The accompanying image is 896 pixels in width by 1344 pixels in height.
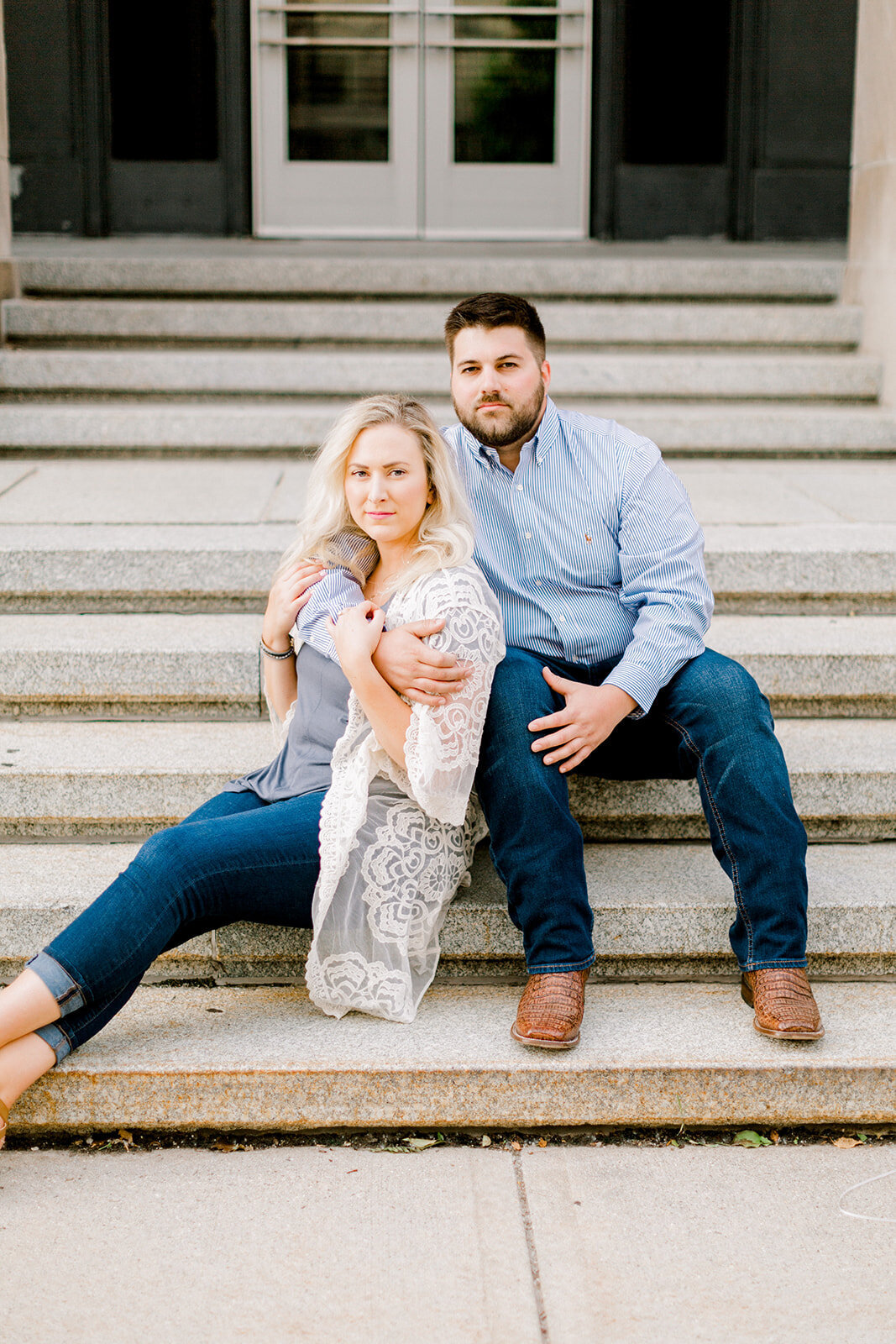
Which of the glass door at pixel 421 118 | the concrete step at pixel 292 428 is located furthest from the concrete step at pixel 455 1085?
the glass door at pixel 421 118

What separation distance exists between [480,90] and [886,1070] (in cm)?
630

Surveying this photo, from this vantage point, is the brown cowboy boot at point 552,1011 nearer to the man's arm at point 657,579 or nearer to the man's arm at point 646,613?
the man's arm at point 646,613

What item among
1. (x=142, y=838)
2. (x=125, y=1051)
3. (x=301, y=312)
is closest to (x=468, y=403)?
(x=142, y=838)

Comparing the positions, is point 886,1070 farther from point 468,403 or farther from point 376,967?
point 468,403

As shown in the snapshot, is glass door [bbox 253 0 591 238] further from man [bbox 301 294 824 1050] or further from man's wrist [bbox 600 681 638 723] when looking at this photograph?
man's wrist [bbox 600 681 638 723]

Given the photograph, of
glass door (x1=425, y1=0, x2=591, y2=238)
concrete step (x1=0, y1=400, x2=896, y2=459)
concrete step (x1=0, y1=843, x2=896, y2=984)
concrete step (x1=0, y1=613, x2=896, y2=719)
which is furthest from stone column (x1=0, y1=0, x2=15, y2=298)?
concrete step (x1=0, y1=843, x2=896, y2=984)

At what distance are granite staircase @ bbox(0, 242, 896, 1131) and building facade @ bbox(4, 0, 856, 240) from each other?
124cm

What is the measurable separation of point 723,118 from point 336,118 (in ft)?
7.47

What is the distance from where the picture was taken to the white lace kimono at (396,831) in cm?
239

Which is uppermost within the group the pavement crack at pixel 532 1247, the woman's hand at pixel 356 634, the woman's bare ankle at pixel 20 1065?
the woman's hand at pixel 356 634

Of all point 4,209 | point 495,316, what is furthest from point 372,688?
point 4,209

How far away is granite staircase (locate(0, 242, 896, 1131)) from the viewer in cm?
235

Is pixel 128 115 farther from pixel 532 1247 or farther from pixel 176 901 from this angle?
pixel 532 1247

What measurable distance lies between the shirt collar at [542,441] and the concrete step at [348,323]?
9.24 feet
